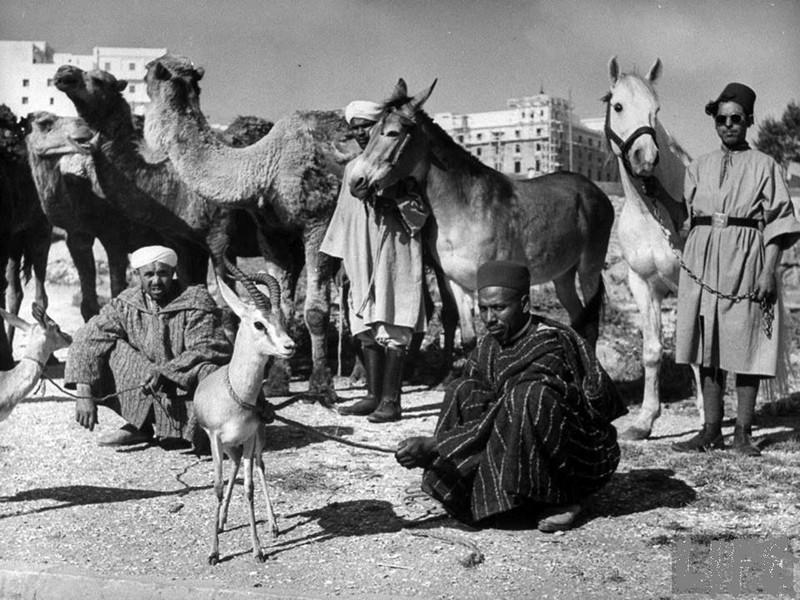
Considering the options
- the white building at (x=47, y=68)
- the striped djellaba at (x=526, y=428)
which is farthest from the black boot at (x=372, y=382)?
the white building at (x=47, y=68)

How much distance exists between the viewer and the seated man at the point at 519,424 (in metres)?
4.62

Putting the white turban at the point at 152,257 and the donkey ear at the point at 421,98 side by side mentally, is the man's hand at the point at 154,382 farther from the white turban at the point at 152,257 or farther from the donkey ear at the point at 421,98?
the donkey ear at the point at 421,98

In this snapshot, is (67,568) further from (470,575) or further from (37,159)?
(37,159)

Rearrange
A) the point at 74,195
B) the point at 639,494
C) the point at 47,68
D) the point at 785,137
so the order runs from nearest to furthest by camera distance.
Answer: the point at 639,494
the point at 47,68
the point at 74,195
the point at 785,137

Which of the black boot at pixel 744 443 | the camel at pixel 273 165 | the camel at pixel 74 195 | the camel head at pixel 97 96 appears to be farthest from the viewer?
the camel at pixel 74 195

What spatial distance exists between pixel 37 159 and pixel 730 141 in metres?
5.95

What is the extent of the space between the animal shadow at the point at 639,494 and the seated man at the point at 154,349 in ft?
7.78

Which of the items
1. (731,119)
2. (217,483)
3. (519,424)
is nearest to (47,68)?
(217,483)

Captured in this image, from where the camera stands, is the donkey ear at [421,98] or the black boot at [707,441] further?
the donkey ear at [421,98]

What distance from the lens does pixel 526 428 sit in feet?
15.0

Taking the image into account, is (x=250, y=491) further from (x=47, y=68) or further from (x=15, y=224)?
(x=15, y=224)

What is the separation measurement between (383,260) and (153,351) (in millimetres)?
1839

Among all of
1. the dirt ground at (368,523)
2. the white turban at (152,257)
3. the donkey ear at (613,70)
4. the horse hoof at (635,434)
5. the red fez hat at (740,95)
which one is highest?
the donkey ear at (613,70)

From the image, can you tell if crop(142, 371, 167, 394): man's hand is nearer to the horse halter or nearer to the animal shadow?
the animal shadow
